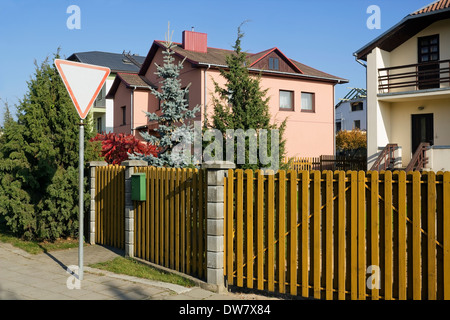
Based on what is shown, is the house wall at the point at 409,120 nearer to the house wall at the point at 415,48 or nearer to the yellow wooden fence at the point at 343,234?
the house wall at the point at 415,48

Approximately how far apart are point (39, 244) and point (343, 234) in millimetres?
6901

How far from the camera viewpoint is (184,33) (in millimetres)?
26469

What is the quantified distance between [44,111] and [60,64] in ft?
13.1

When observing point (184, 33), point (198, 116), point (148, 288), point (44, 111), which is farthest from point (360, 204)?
point (184, 33)

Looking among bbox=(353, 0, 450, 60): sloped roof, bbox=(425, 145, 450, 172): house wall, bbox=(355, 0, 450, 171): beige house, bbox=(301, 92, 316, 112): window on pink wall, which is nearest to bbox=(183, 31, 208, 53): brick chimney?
bbox=(301, 92, 316, 112): window on pink wall

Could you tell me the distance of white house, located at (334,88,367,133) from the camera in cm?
5747

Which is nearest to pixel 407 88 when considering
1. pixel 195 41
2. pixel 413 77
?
pixel 413 77

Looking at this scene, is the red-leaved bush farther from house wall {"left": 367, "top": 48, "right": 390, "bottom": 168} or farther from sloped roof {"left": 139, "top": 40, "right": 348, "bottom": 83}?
house wall {"left": 367, "top": 48, "right": 390, "bottom": 168}

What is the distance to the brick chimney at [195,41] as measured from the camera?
26.7 meters

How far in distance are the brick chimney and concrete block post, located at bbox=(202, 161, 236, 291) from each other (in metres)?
22.2

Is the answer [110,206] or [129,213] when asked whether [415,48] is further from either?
[129,213]

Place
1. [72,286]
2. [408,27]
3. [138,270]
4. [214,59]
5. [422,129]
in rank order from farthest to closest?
1. [214,59]
2. [422,129]
3. [408,27]
4. [138,270]
5. [72,286]

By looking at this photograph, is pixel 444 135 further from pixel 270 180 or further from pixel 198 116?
pixel 270 180

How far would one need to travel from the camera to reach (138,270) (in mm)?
6930
